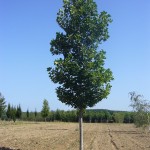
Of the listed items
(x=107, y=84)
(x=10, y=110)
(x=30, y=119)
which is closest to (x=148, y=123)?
(x=107, y=84)

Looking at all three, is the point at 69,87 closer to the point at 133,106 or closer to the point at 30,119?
the point at 133,106

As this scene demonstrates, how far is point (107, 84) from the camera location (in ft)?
60.2

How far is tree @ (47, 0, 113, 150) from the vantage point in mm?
17969

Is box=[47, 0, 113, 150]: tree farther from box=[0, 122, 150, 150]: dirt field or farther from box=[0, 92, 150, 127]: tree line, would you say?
box=[0, 92, 150, 127]: tree line

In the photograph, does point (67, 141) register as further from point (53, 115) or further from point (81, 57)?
point (53, 115)

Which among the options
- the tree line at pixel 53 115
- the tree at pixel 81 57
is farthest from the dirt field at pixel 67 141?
the tree line at pixel 53 115

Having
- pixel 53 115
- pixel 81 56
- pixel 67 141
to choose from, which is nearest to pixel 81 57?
pixel 81 56

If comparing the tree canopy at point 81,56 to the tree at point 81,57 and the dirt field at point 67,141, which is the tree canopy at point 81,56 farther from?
the dirt field at point 67,141

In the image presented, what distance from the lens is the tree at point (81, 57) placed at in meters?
18.0

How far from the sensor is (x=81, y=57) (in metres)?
18.2

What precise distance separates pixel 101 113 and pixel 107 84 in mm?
122706

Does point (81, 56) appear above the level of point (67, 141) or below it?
above

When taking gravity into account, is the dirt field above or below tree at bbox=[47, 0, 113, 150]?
below

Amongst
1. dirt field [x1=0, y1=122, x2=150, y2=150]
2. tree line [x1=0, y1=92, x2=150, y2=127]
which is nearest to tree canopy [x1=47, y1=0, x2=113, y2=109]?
dirt field [x1=0, y1=122, x2=150, y2=150]
